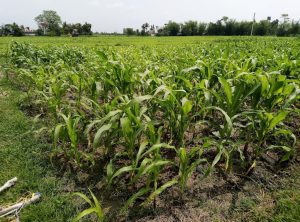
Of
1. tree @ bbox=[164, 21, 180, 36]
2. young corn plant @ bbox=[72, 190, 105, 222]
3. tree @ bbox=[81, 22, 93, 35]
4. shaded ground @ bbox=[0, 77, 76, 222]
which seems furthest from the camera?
tree @ bbox=[164, 21, 180, 36]

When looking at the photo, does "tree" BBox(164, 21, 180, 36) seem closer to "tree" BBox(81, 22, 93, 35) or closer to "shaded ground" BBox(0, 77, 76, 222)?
"tree" BBox(81, 22, 93, 35)

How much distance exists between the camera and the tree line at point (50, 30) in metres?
53.3

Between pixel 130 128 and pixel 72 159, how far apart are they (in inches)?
32.5

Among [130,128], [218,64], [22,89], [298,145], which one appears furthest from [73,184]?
[22,89]

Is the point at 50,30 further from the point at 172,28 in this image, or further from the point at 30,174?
the point at 30,174

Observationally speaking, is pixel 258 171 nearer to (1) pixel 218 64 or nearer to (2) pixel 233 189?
(2) pixel 233 189

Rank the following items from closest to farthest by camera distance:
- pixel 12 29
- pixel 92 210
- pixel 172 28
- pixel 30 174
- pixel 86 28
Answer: pixel 92 210 → pixel 30 174 → pixel 12 29 → pixel 86 28 → pixel 172 28

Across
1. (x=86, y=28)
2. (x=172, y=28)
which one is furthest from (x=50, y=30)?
(x=172, y=28)

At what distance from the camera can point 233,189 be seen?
2090mm

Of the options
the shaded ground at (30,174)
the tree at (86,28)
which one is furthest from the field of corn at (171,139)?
the tree at (86,28)

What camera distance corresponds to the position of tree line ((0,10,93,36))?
5328 centimetres

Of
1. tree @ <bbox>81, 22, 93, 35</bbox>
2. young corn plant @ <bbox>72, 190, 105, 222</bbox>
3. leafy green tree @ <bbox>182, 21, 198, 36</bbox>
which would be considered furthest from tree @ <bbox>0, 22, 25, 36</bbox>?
young corn plant @ <bbox>72, 190, 105, 222</bbox>

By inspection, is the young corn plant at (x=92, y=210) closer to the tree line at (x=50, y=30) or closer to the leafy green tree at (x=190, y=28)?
the tree line at (x=50, y=30)

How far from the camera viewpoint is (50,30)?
6731cm
